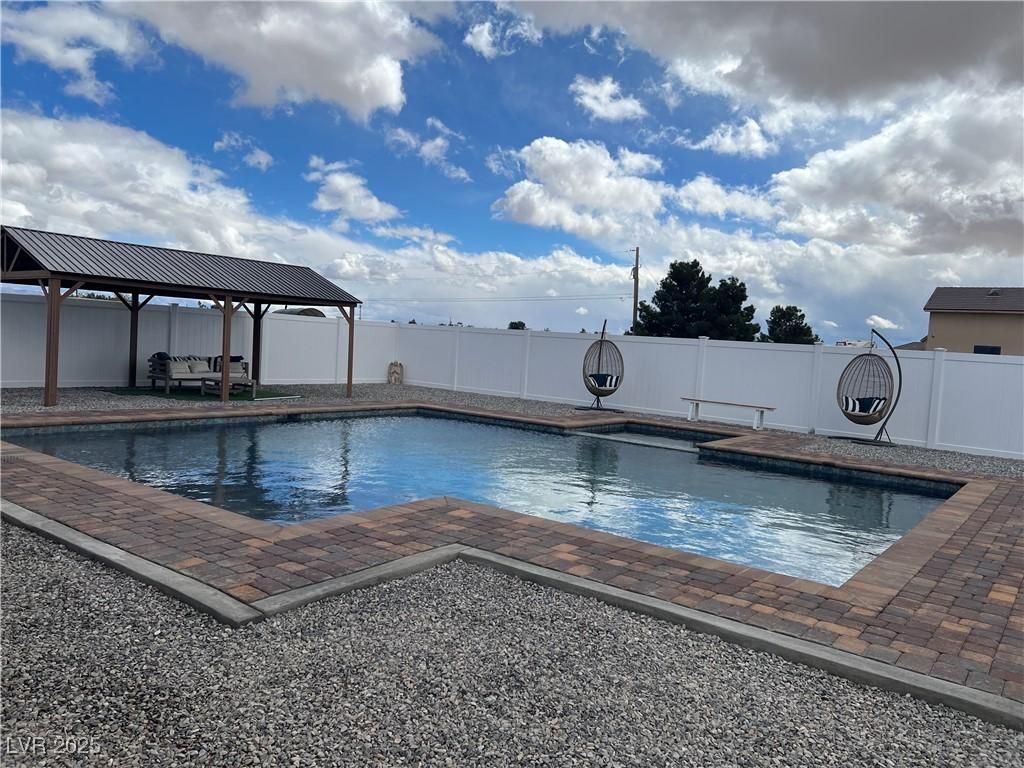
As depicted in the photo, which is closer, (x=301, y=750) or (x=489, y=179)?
(x=301, y=750)

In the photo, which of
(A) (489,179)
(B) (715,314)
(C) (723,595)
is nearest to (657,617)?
(C) (723,595)

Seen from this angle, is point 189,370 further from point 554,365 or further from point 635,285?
point 635,285

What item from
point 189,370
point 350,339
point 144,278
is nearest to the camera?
point 144,278

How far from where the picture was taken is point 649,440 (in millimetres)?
12023

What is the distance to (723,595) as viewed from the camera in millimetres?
3889

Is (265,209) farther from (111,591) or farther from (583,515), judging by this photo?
(111,591)

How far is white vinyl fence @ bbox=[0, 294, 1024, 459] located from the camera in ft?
36.6

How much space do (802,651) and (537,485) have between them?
4759 millimetres

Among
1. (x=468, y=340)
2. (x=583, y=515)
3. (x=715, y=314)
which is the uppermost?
(x=715, y=314)

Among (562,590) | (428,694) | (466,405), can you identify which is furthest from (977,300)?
(428,694)

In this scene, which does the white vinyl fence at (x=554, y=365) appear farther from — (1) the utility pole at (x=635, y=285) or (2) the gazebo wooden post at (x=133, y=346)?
(1) the utility pole at (x=635, y=285)

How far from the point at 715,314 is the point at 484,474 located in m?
20.3

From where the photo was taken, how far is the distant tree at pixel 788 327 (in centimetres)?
2791

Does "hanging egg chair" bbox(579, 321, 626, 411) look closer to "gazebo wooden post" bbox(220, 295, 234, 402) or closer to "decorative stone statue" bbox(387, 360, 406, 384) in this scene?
"decorative stone statue" bbox(387, 360, 406, 384)
